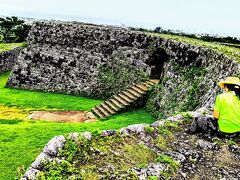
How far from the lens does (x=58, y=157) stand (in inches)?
237

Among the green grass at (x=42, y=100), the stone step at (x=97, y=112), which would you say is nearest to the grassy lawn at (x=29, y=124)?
the green grass at (x=42, y=100)

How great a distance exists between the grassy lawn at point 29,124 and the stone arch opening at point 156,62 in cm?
242

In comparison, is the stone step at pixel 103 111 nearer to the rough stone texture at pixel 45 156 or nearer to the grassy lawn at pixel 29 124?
the grassy lawn at pixel 29 124

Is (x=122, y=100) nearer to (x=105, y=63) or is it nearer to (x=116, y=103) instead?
(x=116, y=103)

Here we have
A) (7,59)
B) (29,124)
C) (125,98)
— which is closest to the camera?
(29,124)

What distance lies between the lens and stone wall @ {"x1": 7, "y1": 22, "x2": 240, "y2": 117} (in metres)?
16.1

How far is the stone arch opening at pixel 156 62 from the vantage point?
1941cm

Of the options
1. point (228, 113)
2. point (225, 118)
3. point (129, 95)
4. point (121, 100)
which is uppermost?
point (228, 113)

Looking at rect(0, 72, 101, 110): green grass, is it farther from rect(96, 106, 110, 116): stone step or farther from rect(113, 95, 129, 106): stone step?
rect(113, 95, 129, 106): stone step

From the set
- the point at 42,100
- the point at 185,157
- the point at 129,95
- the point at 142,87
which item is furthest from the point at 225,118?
the point at 42,100

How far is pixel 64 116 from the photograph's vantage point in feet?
58.3

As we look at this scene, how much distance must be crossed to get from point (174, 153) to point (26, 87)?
58.1 ft

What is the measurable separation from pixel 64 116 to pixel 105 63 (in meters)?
4.93

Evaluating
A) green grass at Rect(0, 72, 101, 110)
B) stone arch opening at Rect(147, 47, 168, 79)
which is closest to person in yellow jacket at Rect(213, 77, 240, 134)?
stone arch opening at Rect(147, 47, 168, 79)
